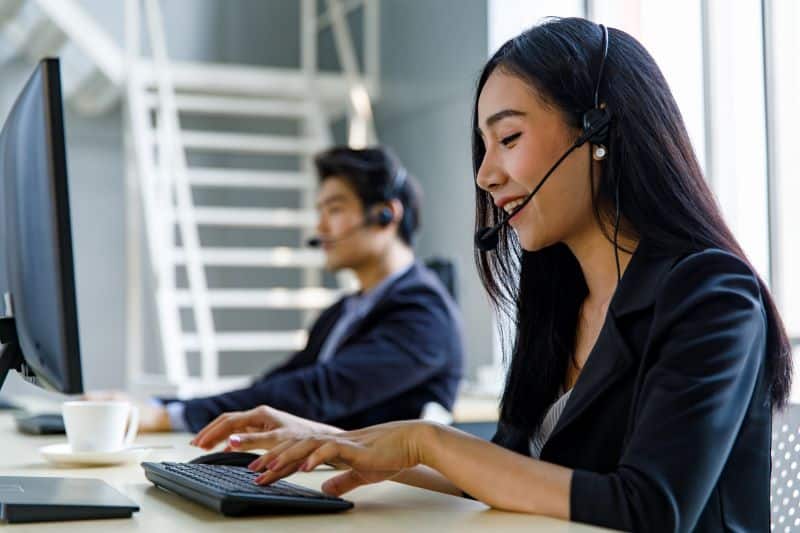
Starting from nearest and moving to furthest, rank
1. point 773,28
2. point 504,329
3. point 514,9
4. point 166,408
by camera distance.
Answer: point 504,329 → point 166,408 → point 773,28 → point 514,9

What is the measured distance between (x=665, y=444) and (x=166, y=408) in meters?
1.26

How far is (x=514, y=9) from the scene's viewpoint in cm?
381

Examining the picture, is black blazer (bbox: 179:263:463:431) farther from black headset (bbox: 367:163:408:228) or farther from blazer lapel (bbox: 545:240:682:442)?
blazer lapel (bbox: 545:240:682:442)

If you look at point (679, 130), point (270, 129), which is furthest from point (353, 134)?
point (679, 130)

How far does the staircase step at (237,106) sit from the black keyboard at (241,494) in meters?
3.80

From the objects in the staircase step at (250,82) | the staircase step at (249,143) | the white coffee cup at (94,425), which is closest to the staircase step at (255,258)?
the staircase step at (249,143)

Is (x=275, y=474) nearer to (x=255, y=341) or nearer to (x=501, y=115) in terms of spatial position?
(x=501, y=115)

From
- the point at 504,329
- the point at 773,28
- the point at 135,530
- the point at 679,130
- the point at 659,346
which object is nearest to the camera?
the point at 135,530

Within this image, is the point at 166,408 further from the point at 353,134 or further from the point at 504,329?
the point at 353,134

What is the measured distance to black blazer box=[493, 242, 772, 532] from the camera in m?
1.00

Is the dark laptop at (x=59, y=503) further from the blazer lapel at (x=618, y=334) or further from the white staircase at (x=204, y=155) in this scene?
the white staircase at (x=204, y=155)

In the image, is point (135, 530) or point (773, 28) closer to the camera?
point (135, 530)

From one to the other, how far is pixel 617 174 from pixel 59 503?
725 millimetres

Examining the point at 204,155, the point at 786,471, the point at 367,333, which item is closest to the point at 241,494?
the point at 786,471
